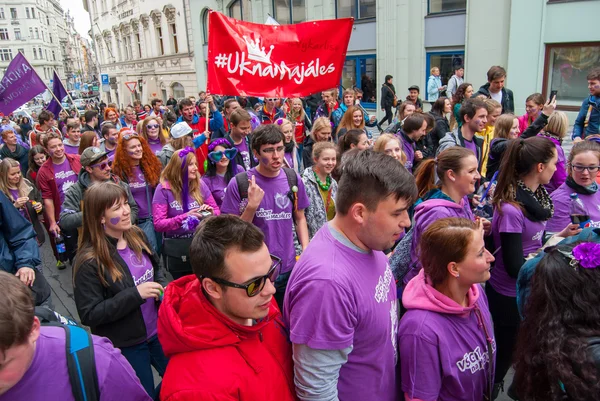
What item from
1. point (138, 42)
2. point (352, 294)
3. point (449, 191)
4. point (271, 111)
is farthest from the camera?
point (138, 42)

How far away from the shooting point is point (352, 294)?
170cm

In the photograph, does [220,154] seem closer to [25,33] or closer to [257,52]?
[257,52]

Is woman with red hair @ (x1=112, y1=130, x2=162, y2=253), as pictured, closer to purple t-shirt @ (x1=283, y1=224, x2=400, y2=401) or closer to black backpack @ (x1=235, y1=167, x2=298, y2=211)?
black backpack @ (x1=235, y1=167, x2=298, y2=211)

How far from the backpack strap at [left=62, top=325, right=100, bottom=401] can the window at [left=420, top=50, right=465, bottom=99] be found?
1513cm

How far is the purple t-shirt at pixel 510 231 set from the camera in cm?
289

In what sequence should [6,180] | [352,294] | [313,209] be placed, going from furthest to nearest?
[6,180] < [313,209] < [352,294]

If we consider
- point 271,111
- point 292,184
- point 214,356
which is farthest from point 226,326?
point 271,111

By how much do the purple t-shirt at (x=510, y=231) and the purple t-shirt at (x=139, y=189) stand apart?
3.74 metres

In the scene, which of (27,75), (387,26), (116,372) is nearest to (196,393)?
(116,372)

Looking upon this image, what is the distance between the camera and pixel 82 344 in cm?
168

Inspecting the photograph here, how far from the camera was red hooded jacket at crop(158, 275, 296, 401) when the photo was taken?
59.4 inches

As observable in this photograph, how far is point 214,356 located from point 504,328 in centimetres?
234

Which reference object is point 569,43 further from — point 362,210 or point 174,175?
point 362,210

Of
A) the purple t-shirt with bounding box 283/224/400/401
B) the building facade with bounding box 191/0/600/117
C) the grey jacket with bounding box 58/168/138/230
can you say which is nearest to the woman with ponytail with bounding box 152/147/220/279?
the grey jacket with bounding box 58/168/138/230
